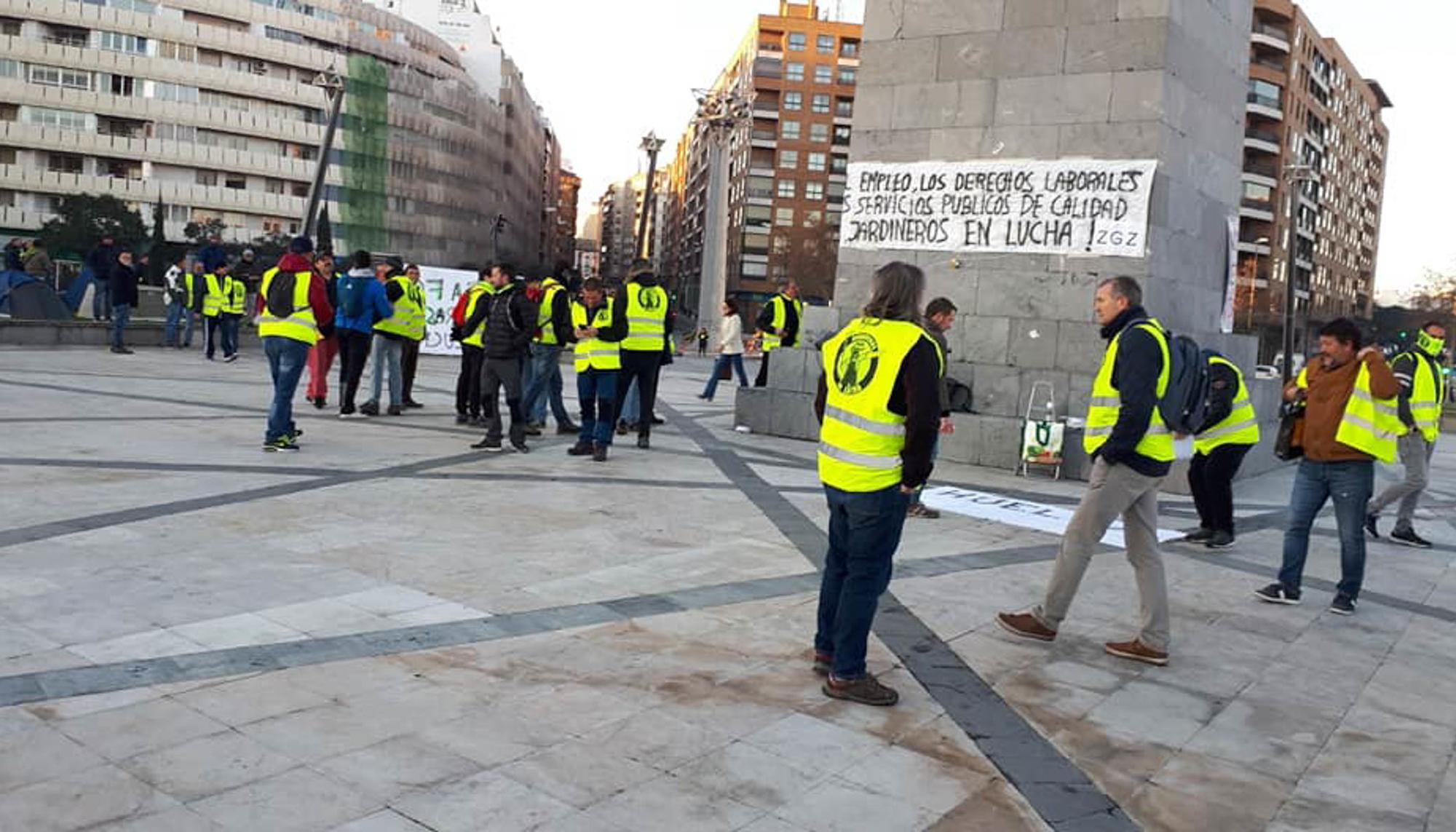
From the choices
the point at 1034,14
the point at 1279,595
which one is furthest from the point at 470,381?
the point at 1279,595

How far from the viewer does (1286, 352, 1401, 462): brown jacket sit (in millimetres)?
6121

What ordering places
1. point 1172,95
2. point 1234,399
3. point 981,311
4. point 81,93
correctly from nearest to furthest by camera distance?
point 1234,399, point 1172,95, point 981,311, point 81,93

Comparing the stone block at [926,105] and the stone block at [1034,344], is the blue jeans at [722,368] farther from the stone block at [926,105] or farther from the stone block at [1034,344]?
the stone block at [1034,344]

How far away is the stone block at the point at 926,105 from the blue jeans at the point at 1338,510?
6.85 metres

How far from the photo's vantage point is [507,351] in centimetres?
1021

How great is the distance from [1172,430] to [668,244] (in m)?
149

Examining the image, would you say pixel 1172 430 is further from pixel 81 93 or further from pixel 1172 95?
pixel 81 93

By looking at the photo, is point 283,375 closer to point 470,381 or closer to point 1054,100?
point 470,381

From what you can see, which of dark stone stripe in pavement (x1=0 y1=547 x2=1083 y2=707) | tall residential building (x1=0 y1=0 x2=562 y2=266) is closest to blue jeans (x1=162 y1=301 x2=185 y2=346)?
dark stone stripe in pavement (x1=0 y1=547 x2=1083 y2=707)

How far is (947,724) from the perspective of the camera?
411cm

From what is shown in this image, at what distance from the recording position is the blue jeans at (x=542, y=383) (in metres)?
11.2

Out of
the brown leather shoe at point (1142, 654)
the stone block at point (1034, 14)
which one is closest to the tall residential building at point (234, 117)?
the stone block at point (1034, 14)

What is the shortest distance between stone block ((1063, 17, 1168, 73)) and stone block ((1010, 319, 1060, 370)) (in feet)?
8.46

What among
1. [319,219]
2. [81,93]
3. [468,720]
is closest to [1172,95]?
[468,720]
